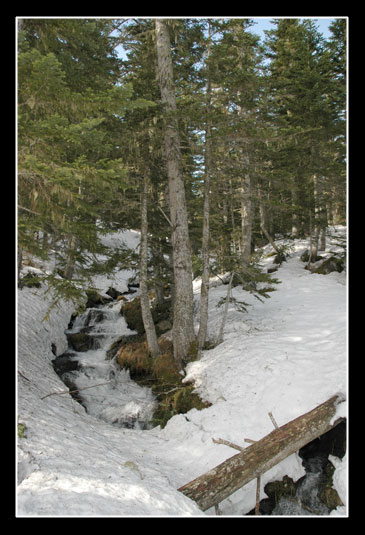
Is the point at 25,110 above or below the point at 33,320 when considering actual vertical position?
above

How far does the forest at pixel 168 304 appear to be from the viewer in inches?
178

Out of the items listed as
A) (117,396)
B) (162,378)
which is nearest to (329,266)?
(162,378)

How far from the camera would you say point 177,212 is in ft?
29.3

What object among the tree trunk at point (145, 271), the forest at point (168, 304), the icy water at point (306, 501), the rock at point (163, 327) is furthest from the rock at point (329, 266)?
the icy water at point (306, 501)

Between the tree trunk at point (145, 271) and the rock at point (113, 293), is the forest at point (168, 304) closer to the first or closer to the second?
the tree trunk at point (145, 271)

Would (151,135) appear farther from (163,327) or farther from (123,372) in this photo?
(123,372)

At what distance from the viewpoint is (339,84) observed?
14.0 meters

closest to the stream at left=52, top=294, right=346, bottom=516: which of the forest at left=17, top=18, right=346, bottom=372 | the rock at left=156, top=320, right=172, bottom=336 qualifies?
the rock at left=156, top=320, right=172, bottom=336

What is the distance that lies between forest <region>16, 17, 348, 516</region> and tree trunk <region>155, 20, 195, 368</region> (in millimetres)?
64

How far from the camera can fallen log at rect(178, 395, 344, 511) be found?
408 centimetres

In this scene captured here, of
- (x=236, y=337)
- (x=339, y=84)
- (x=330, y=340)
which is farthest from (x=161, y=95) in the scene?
(x=339, y=84)

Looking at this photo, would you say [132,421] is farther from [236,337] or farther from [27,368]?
[236,337]
